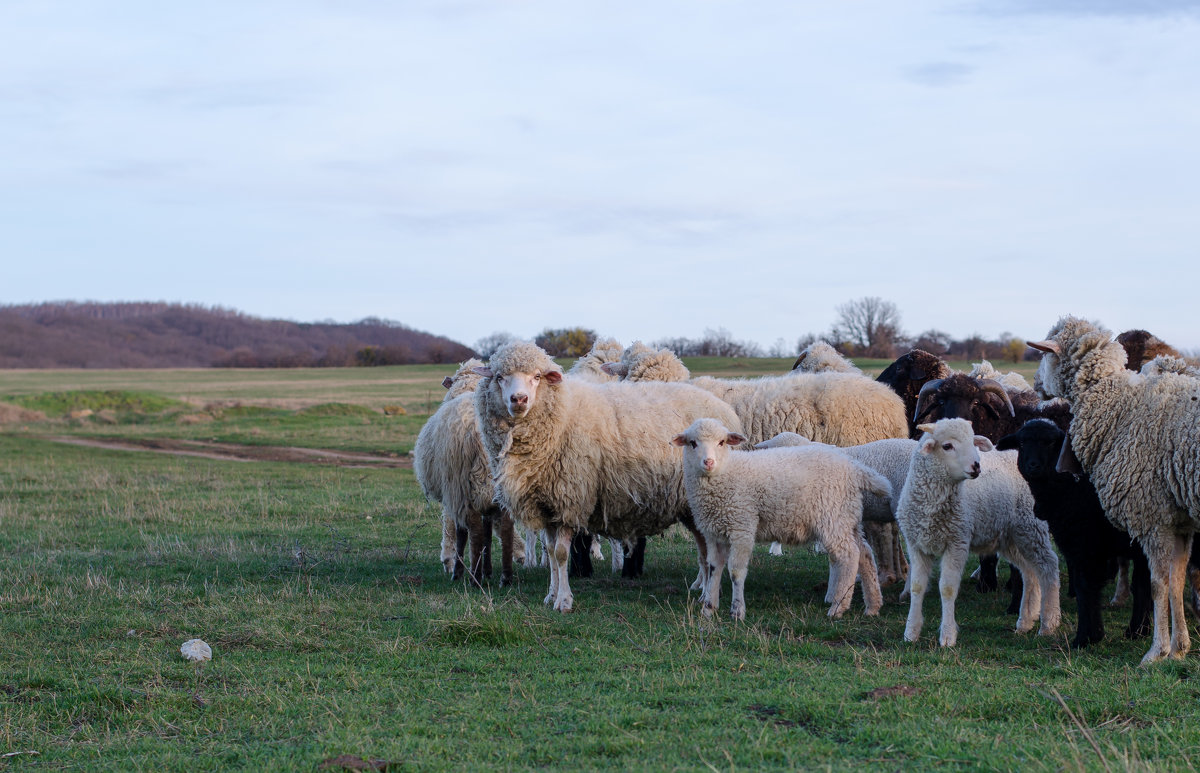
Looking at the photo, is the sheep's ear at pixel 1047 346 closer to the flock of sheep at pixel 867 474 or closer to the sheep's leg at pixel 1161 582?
the flock of sheep at pixel 867 474

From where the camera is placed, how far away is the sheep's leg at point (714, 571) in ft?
27.3

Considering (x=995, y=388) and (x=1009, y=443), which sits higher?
(x=995, y=388)

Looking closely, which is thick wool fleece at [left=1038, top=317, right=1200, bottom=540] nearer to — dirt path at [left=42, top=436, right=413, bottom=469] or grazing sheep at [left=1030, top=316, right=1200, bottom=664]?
grazing sheep at [left=1030, top=316, right=1200, bottom=664]

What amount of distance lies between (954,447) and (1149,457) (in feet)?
4.16

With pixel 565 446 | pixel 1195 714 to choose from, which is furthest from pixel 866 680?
pixel 565 446

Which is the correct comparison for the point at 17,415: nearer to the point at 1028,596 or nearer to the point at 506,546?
the point at 506,546

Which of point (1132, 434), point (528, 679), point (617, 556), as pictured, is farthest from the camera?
point (617, 556)

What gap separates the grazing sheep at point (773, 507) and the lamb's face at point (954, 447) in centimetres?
105

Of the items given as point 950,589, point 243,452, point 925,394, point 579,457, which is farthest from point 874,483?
point 243,452

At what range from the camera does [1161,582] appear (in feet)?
21.6

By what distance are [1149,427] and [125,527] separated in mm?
12972

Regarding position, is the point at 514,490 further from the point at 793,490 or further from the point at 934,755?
the point at 934,755

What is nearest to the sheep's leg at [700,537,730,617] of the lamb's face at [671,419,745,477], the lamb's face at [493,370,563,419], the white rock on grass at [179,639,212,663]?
the lamb's face at [671,419,745,477]

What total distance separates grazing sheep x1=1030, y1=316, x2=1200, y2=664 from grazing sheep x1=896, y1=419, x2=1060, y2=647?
31.9 inches
